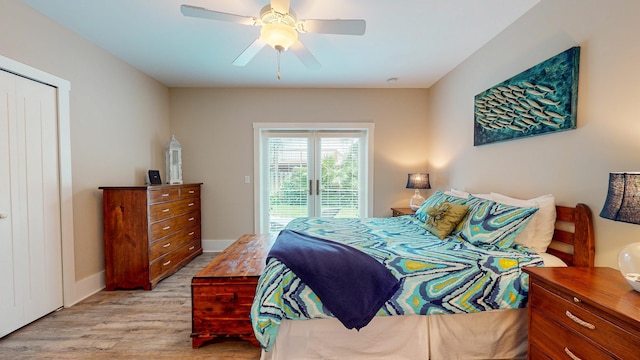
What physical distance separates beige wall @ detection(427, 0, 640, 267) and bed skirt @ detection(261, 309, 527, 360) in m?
0.75

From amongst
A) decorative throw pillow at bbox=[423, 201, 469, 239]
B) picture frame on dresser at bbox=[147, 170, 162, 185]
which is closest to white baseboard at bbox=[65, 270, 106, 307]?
picture frame on dresser at bbox=[147, 170, 162, 185]

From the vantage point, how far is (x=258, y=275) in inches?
68.7

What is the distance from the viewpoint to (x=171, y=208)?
10.1 ft

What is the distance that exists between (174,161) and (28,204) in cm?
170

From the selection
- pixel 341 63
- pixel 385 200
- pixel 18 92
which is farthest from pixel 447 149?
pixel 18 92

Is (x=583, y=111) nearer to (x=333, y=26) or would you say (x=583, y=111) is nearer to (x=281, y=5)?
(x=333, y=26)

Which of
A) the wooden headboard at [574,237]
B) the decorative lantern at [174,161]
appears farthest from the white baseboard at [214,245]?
the wooden headboard at [574,237]

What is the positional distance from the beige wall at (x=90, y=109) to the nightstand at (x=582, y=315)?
3.70 meters

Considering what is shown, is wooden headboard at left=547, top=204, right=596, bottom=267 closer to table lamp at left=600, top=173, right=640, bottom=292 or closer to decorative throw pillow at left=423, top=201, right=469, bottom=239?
table lamp at left=600, top=173, right=640, bottom=292

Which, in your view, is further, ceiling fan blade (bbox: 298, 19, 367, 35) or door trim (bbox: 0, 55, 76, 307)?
door trim (bbox: 0, 55, 76, 307)

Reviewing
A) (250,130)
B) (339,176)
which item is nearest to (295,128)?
(250,130)

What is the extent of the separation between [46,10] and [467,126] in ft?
13.5

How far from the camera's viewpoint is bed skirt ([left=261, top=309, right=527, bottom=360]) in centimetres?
157

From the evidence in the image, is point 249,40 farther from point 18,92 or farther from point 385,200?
point 385,200
